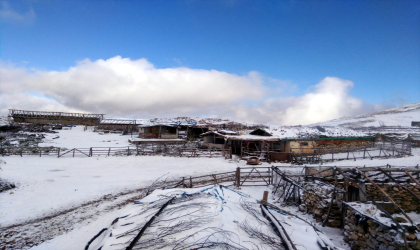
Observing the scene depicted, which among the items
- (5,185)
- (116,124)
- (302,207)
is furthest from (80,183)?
(116,124)

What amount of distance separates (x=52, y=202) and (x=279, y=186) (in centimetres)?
1230

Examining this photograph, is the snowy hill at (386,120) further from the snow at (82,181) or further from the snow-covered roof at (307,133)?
the snow at (82,181)

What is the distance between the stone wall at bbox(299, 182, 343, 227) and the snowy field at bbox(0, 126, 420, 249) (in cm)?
54

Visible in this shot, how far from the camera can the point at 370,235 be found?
6.28 metres

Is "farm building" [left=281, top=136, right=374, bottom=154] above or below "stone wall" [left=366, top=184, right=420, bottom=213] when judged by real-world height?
above

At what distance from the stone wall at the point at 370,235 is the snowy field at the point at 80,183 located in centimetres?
48

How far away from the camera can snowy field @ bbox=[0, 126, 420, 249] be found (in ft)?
28.6

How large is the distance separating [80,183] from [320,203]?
14573 mm

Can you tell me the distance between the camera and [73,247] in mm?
7043

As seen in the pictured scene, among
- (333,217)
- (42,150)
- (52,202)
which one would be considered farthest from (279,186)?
(42,150)

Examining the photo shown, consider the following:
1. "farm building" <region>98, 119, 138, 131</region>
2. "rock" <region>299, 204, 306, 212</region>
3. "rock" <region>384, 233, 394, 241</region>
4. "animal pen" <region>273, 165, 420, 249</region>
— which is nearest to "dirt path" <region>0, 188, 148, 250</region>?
"rock" <region>299, 204, 306, 212</region>

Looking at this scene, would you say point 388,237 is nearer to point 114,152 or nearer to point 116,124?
point 114,152

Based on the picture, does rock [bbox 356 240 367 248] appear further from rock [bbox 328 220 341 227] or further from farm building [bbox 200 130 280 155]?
farm building [bbox 200 130 280 155]

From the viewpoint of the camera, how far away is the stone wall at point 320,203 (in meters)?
8.29
